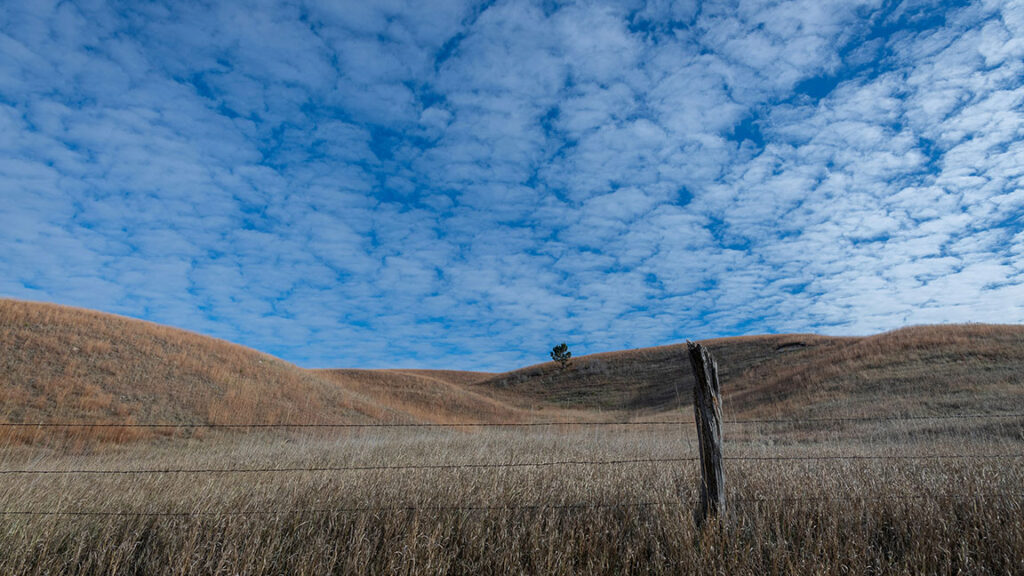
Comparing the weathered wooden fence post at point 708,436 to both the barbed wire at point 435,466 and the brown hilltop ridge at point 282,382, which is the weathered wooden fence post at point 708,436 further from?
the brown hilltop ridge at point 282,382

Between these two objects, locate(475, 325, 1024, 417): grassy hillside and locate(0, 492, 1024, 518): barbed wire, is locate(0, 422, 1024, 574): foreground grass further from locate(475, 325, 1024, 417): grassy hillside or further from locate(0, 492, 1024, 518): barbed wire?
locate(475, 325, 1024, 417): grassy hillside

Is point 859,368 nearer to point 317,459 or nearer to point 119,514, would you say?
point 317,459

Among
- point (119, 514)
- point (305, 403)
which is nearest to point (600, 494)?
point (119, 514)

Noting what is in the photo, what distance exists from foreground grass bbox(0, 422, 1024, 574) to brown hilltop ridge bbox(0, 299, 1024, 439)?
8.01 meters

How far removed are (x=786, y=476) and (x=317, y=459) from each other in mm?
7519

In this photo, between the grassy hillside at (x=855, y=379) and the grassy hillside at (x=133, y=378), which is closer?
the grassy hillside at (x=133, y=378)

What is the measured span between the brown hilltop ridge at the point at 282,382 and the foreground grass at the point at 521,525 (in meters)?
8.01

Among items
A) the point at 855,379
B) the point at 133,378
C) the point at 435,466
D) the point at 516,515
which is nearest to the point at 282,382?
the point at 133,378

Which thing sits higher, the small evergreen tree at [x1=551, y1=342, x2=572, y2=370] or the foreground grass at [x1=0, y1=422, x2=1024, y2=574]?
the small evergreen tree at [x1=551, y1=342, x2=572, y2=370]

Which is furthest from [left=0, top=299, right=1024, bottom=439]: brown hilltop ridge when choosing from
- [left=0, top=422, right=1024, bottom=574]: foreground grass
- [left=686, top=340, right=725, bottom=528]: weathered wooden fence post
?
[left=686, top=340, right=725, bottom=528]: weathered wooden fence post

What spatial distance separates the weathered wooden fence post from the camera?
507 cm

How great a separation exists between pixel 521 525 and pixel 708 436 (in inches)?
79.3

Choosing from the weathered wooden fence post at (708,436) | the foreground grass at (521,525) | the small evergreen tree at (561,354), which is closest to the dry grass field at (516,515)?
the foreground grass at (521,525)

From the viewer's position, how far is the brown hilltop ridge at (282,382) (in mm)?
20500
